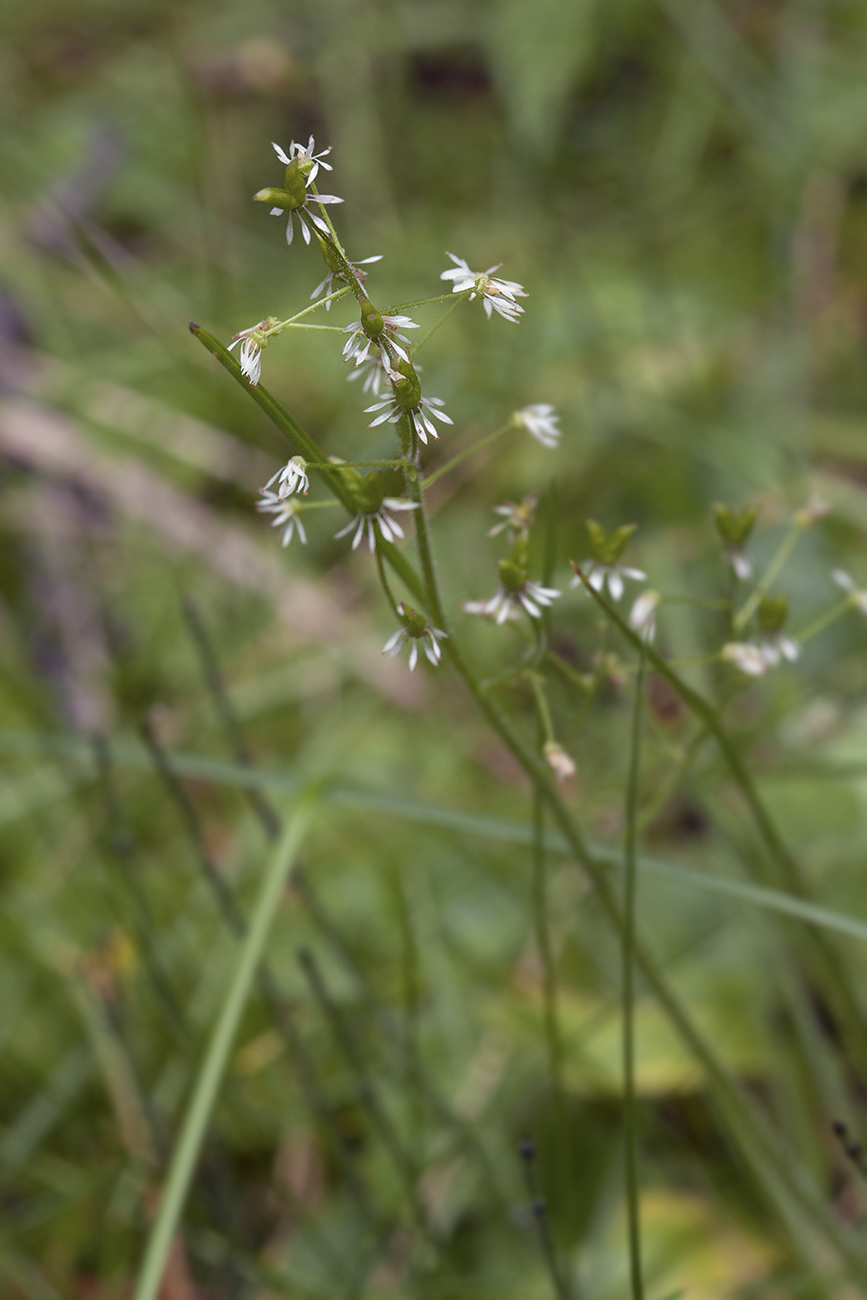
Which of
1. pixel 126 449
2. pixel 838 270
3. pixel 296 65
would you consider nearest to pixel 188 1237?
pixel 126 449

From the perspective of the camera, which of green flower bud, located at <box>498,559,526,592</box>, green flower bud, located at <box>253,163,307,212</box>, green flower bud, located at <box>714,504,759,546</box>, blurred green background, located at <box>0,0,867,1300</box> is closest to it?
green flower bud, located at <box>253,163,307,212</box>

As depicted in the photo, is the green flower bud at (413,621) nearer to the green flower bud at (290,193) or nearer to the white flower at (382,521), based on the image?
the white flower at (382,521)

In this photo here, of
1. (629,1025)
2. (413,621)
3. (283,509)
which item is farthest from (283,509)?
(629,1025)

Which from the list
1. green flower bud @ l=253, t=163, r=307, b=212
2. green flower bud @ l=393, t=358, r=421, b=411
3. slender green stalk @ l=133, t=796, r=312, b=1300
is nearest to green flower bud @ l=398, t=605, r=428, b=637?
green flower bud @ l=393, t=358, r=421, b=411

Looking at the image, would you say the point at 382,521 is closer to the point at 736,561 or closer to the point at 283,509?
the point at 283,509

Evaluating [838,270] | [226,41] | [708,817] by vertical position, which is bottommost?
[708,817]

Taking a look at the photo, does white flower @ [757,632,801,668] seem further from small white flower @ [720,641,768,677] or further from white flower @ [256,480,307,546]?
white flower @ [256,480,307,546]

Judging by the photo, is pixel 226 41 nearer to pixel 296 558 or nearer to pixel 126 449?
pixel 126 449
